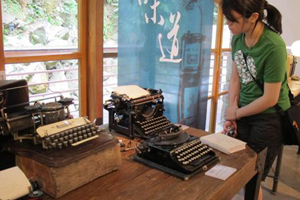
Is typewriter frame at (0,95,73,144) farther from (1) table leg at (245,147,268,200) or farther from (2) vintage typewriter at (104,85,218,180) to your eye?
(1) table leg at (245,147,268,200)

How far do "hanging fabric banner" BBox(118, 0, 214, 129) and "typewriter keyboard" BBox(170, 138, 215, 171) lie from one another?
104 centimetres

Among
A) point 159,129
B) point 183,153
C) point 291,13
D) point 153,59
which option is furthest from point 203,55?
point 291,13

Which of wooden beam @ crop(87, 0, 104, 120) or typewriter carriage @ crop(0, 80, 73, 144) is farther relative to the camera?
wooden beam @ crop(87, 0, 104, 120)

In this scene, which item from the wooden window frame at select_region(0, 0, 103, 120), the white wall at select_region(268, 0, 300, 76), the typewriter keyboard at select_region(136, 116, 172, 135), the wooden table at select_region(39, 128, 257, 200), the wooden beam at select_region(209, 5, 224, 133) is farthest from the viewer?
the white wall at select_region(268, 0, 300, 76)

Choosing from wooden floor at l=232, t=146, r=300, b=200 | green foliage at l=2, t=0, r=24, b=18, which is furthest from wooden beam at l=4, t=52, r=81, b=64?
wooden floor at l=232, t=146, r=300, b=200

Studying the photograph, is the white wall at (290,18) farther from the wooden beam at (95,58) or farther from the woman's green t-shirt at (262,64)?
the wooden beam at (95,58)

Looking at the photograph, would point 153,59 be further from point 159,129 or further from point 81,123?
point 81,123

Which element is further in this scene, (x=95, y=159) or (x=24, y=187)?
(x=95, y=159)

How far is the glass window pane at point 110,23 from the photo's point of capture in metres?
2.25

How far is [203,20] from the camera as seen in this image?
2.59 metres

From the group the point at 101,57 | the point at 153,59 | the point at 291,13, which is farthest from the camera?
the point at 291,13

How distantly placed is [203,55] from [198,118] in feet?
1.97

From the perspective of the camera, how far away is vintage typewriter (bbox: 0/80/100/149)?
107cm

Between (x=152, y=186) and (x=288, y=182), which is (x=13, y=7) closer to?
(x=152, y=186)
